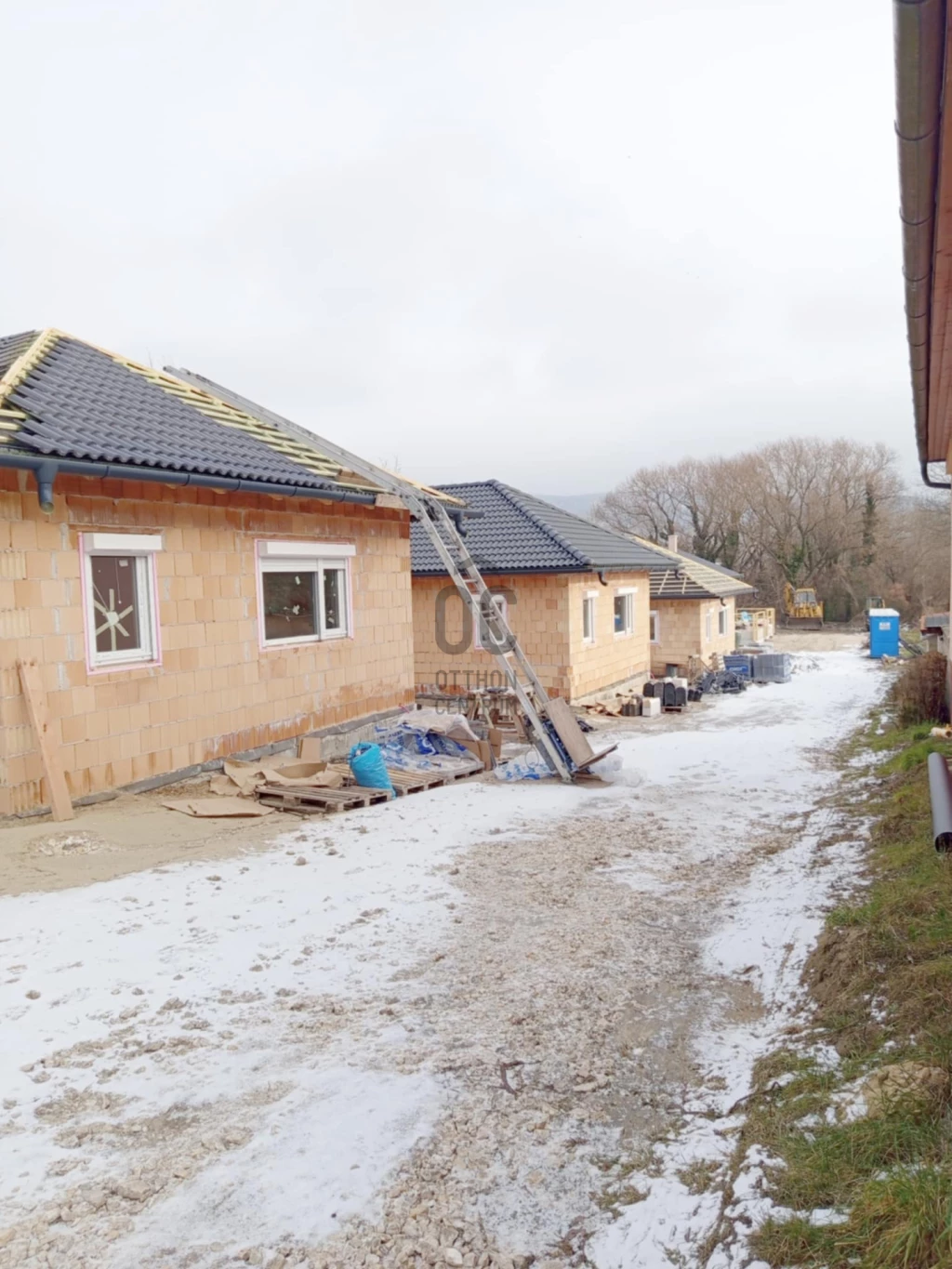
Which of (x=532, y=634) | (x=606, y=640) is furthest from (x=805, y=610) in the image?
(x=532, y=634)

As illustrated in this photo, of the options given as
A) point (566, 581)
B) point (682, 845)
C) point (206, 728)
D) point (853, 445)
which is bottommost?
point (682, 845)

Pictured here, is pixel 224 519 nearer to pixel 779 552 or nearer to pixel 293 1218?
pixel 293 1218

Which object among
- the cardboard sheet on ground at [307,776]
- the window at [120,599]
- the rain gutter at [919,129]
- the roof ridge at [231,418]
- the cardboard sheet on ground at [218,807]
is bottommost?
the cardboard sheet on ground at [218,807]

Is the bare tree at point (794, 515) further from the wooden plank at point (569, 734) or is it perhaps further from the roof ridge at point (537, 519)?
the wooden plank at point (569, 734)

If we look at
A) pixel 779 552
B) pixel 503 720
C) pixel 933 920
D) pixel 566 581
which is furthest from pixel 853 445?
pixel 933 920

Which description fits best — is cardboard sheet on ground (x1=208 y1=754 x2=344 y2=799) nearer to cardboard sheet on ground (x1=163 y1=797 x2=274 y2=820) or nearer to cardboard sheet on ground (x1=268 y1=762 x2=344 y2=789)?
cardboard sheet on ground (x1=268 y1=762 x2=344 y2=789)

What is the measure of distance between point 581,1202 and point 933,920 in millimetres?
2448

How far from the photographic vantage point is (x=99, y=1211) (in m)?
2.86

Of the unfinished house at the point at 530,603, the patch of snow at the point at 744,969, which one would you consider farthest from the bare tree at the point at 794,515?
the patch of snow at the point at 744,969

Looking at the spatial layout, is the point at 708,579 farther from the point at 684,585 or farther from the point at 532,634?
the point at 532,634

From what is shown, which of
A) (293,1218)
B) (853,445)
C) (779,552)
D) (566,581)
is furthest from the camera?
(853,445)

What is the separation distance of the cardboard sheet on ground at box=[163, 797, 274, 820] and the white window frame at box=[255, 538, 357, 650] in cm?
212

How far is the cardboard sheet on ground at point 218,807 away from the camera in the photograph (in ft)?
25.9

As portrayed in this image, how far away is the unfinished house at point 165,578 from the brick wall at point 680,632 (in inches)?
585
